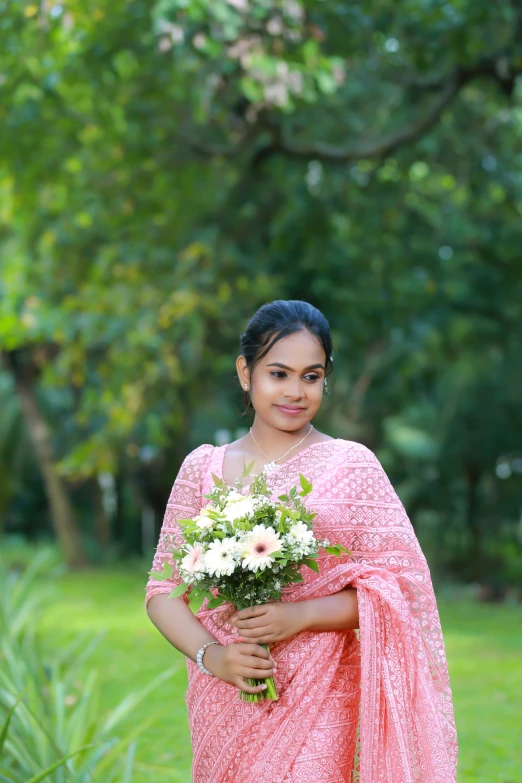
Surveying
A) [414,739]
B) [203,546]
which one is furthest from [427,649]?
[203,546]

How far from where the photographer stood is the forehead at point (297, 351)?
288 cm

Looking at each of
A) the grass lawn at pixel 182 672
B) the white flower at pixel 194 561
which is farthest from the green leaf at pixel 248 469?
the grass lawn at pixel 182 672

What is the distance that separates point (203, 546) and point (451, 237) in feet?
31.2

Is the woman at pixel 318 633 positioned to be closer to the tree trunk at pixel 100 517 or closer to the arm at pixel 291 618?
the arm at pixel 291 618

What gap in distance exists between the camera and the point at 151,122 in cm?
965

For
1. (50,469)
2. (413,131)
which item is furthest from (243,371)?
(50,469)

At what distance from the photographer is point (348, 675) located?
288cm

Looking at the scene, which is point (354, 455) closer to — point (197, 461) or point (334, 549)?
point (334, 549)

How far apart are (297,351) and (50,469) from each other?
17.3m

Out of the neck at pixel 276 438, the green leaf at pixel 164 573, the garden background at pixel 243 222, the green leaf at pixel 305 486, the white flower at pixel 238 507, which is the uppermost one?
the garden background at pixel 243 222

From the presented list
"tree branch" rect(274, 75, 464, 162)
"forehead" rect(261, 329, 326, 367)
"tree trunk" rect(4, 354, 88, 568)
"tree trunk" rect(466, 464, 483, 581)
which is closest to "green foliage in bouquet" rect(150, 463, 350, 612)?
"forehead" rect(261, 329, 326, 367)

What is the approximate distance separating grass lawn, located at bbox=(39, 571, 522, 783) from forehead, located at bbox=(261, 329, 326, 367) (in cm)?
137

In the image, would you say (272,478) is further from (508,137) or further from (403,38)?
(508,137)

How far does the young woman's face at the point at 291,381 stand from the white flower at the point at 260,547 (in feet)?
1.44
